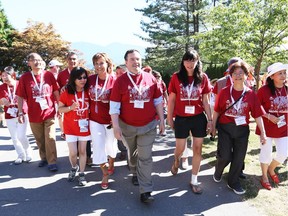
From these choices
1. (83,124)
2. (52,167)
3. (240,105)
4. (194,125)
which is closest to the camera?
(240,105)

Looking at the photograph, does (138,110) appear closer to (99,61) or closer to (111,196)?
(99,61)

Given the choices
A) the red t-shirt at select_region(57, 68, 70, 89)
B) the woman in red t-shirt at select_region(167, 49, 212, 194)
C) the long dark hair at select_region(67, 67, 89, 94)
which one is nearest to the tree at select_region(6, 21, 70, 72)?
the red t-shirt at select_region(57, 68, 70, 89)

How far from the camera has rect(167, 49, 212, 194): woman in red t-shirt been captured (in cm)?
414

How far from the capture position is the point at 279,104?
14.1 feet

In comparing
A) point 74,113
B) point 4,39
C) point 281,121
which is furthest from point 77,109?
point 4,39

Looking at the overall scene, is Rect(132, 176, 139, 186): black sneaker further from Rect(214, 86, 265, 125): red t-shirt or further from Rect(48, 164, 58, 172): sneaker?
Rect(214, 86, 265, 125): red t-shirt

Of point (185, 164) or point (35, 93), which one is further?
point (185, 164)

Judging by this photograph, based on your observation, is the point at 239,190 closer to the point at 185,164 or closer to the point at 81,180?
the point at 185,164

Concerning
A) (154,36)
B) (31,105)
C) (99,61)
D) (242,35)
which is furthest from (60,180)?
(154,36)

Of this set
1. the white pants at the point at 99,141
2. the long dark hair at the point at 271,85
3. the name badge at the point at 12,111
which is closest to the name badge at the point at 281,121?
the long dark hair at the point at 271,85

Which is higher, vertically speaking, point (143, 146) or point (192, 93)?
point (192, 93)

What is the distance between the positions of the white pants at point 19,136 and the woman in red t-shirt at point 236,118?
3.85 meters

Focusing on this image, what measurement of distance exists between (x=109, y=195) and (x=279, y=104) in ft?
9.67

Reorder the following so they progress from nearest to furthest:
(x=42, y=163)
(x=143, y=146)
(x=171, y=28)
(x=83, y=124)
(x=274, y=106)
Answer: (x=143, y=146) → (x=274, y=106) → (x=83, y=124) → (x=42, y=163) → (x=171, y=28)
